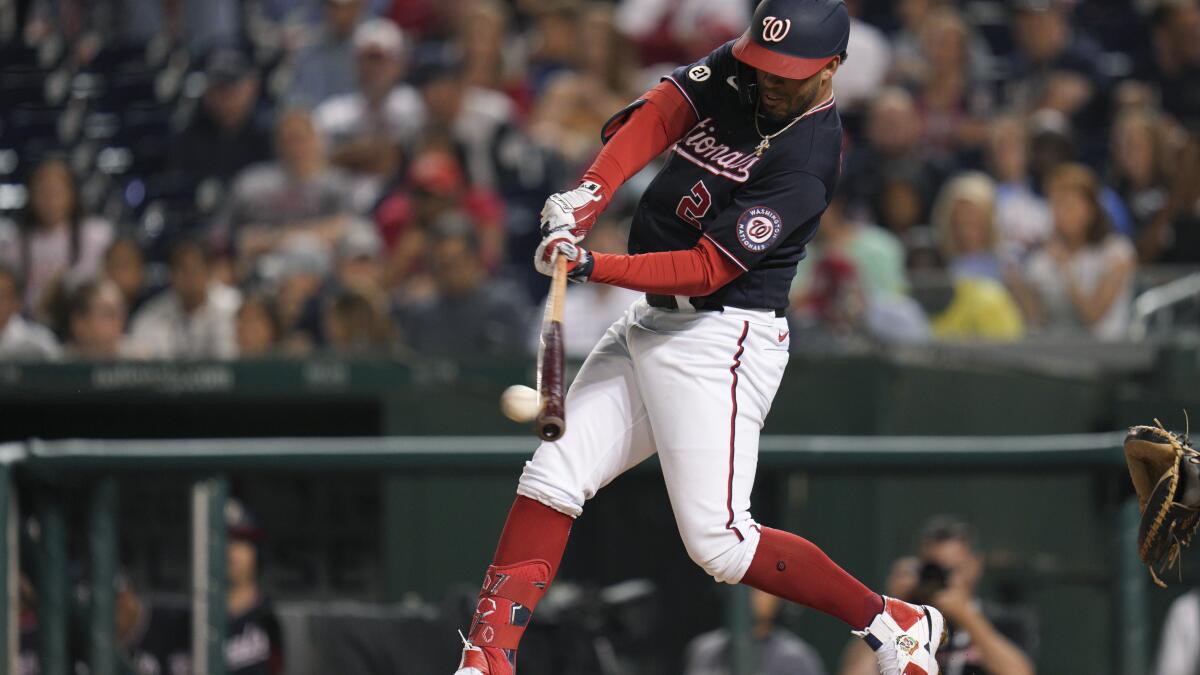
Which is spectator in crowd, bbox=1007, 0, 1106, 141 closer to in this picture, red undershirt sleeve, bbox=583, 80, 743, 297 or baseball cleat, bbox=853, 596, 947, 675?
baseball cleat, bbox=853, 596, 947, 675

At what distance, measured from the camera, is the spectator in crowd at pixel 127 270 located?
8.36 m

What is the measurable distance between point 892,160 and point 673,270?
5.51 metres

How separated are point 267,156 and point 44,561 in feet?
16.4

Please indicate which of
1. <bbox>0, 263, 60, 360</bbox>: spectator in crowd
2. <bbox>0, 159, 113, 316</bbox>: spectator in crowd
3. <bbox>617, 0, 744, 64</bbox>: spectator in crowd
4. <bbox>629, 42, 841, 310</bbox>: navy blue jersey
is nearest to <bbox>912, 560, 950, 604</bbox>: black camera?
<bbox>629, 42, 841, 310</bbox>: navy blue jersey

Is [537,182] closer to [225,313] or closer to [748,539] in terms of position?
[225,313]

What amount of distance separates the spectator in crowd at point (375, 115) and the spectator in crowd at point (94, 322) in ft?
6.78

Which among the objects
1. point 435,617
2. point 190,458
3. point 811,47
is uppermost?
point 811,47

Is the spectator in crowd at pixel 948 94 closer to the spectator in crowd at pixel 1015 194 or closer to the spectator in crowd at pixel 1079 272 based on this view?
the spectator in crowd at pixel 1015 194

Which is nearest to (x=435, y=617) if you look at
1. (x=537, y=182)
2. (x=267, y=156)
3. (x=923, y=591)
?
(x=923, y=591)

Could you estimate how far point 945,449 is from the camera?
4762 millimetres

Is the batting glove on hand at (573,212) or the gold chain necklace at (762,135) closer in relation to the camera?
the batting glove on hand at (573,212)

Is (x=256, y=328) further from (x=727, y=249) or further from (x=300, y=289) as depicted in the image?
(x=727, y=249)

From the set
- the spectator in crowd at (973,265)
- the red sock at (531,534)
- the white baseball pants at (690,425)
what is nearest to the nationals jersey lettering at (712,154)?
the white baseball pants at (690,425)

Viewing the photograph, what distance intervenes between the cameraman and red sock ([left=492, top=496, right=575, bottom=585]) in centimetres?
120
